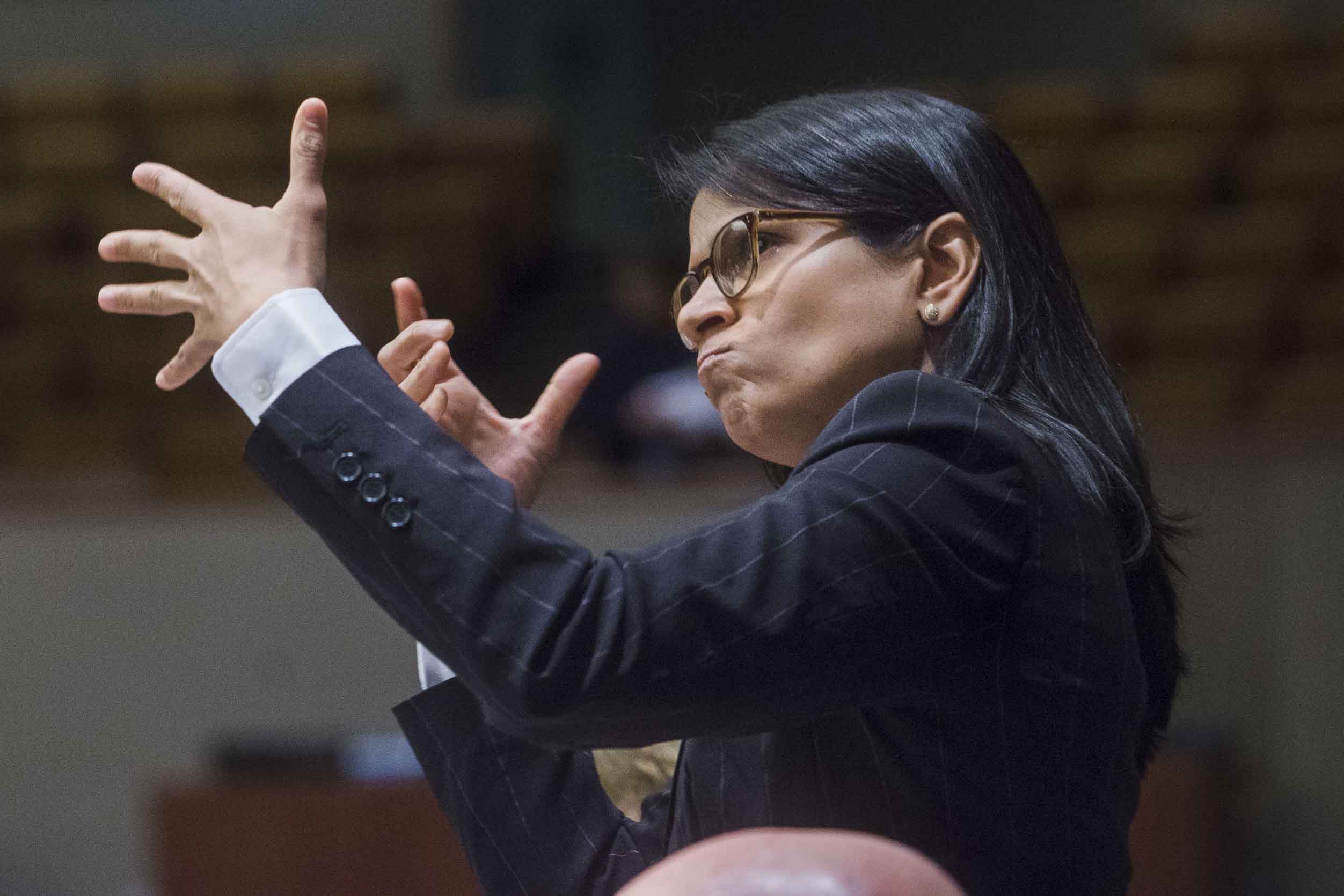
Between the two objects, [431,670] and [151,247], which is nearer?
[151,247]

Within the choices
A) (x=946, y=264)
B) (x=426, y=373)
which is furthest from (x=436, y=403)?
(x=946, y=264)

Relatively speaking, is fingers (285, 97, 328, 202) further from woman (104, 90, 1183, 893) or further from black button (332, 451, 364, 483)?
black button (332, 451, 364, 483)

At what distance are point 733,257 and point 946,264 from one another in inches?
5.2

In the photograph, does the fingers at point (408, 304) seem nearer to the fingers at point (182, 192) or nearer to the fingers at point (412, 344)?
the fingers at point (412, 344)

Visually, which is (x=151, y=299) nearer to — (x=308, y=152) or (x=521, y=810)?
(x=308, y=152)

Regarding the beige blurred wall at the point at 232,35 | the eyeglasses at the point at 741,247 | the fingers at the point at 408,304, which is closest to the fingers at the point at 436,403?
the fingers at the point at 408,304

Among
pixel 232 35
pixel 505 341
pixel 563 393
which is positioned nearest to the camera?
pixel 563 393

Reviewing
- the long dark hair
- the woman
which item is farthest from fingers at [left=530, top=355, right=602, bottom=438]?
the long dark hair

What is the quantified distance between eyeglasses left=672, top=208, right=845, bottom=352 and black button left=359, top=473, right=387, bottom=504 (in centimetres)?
27

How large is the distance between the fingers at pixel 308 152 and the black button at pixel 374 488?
18 cm

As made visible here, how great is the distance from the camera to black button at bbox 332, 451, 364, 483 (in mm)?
692

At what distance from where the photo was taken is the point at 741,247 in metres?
0.87

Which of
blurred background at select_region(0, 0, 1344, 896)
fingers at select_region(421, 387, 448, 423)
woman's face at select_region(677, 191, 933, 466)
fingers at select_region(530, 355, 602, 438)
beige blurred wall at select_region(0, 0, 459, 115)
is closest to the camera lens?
woman's face at select_region(677, 191, 933, 466)

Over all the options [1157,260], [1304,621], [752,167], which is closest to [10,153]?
[1157,260]
